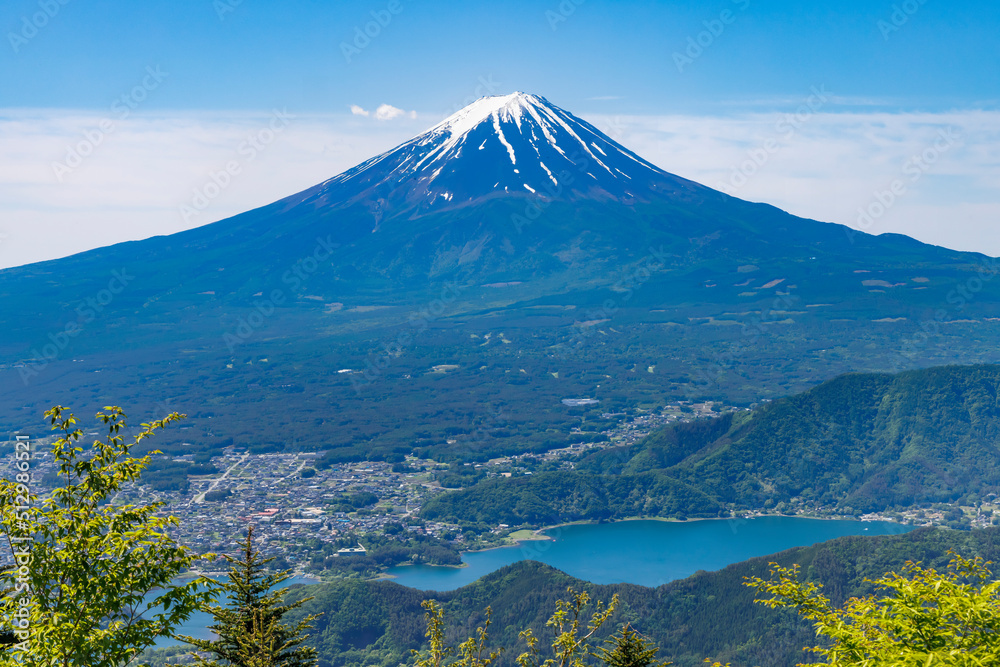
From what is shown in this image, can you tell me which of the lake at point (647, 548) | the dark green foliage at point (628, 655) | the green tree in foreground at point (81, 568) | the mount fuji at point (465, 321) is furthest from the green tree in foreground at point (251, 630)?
the mount fuji at point (465, 321)

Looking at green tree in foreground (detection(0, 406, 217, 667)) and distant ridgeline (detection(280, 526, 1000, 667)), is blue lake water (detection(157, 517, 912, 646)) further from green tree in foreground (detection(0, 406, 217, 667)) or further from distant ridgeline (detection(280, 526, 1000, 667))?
green tree in foreground (detection(0, 406, 217, 667))

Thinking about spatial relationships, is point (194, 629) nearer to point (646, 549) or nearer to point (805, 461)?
point (646, 549)

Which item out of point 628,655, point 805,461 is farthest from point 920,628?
point 805,461

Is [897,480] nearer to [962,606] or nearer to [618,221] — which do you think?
[962,606]

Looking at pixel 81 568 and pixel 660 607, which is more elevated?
pixel 81 568

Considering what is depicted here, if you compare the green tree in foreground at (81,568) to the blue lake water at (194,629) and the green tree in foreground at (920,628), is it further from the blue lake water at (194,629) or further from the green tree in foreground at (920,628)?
the blue lake water at (194,629)

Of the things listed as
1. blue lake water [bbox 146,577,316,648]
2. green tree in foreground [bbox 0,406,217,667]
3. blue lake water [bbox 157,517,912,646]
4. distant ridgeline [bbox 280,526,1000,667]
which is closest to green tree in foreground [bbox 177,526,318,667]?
green tree in foreground [bbox 0,406,217,667]
